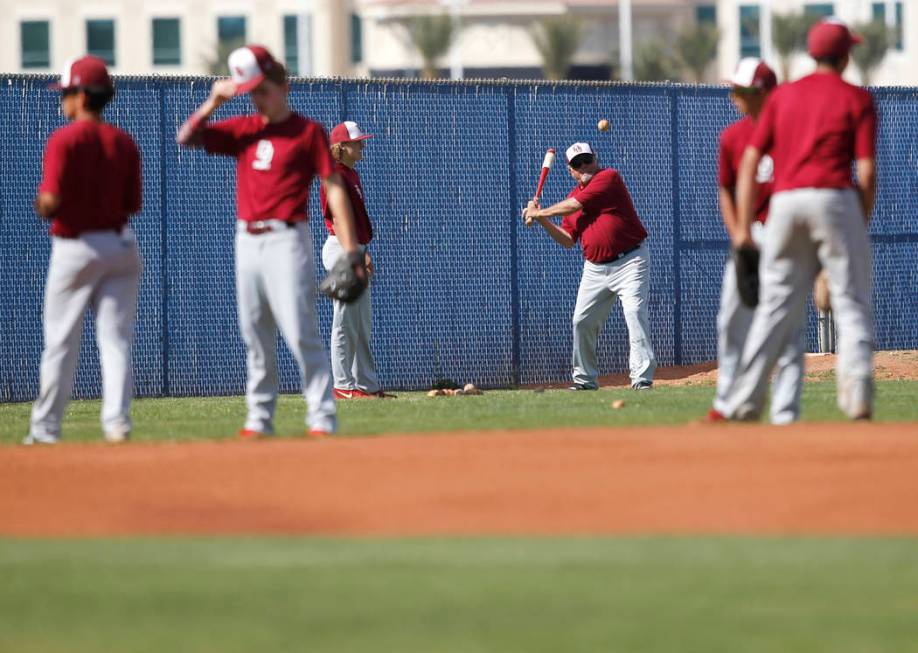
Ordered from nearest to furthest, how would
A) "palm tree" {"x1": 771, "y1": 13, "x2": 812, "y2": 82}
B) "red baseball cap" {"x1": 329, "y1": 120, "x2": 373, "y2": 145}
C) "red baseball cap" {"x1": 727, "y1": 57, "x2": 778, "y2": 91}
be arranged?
"red baseball cap" {"x1": 727, "y1": 57, "x2": 778, "y2": 91} → "red baseball cap" {"x1": 329, "y1": 120, "x2": 373, "y2": 145} → "palm tree" {"x1": 771, "y1": 13, "x2": 812, "y2": 82}

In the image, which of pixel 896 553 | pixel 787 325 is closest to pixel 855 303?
pixel 787 325

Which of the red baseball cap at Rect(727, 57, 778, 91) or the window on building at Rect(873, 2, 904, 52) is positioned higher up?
the window on building at Rect(873, 2, 904, 52)

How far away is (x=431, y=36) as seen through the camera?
234 ft

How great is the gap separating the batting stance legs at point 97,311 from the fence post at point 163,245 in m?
6.11

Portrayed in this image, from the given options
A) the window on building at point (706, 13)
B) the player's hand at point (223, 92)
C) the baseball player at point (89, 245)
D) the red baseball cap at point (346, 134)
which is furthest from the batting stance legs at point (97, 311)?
the window on building at point (706, 13)

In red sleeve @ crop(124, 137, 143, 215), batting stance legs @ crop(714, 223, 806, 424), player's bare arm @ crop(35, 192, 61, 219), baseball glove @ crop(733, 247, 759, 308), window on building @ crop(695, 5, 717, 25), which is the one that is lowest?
batting stance legs @ crop(714, 223, 806, 424)

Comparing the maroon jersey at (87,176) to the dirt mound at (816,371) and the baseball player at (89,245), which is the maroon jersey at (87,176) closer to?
the baseball player at (89,245)

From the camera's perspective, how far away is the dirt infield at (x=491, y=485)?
6.69m

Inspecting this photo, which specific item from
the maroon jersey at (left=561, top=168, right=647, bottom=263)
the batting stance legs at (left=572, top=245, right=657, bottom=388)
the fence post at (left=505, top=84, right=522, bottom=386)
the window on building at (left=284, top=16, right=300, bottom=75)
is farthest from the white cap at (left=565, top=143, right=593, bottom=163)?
the window on building at (left=284, top=16, right=300, bottom=75)

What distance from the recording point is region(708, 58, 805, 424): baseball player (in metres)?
10.0

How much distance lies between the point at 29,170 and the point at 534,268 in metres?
4.70

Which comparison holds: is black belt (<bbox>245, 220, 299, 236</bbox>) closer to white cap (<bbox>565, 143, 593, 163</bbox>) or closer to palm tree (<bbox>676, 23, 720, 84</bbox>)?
white cap (<bbox>565, 143, 593, 163</bbox>)

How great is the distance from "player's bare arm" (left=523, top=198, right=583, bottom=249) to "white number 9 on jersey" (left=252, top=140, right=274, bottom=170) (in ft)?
19.7

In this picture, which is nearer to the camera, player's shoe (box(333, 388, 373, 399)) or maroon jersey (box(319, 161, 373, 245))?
maroon jersey (box(319, 161, 373, 245))
